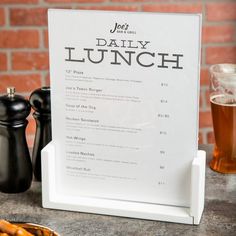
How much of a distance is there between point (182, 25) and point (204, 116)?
1.36 m

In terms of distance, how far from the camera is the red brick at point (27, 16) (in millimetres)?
2318

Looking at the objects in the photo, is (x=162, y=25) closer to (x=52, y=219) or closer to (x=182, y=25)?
(x=182, y=25)

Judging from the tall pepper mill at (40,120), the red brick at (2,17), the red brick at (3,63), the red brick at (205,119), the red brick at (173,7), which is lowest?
the red brick at (205,119)

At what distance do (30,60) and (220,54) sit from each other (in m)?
0.75

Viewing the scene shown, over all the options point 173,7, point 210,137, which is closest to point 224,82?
point 173,7

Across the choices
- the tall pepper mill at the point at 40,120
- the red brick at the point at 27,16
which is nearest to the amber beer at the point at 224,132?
the tall pepper mill at the point at 40,120

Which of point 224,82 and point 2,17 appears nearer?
point 224,82

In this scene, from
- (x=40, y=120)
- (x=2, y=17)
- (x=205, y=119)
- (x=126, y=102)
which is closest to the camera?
(x=126, y=102)

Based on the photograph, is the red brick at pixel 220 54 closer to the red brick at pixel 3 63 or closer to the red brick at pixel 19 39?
the red brick at pixel 19 39

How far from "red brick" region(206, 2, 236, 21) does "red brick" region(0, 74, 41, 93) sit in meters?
0.71

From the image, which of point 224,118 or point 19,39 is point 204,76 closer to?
point 19,39

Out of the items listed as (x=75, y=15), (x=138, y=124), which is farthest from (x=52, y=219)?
(x=75, y=15)

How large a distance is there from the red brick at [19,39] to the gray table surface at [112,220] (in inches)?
44.0

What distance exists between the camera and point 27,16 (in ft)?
7.63
